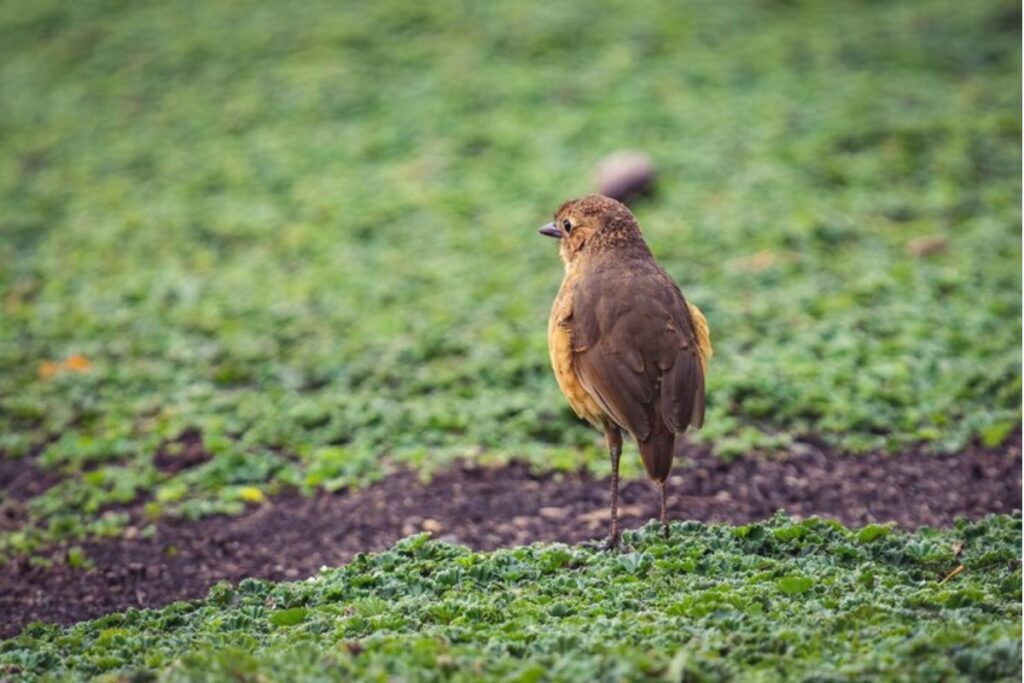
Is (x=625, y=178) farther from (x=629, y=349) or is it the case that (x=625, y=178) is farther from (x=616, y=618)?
(x=616, y=618)

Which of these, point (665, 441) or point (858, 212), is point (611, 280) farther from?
point (858, 212)

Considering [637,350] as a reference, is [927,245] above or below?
below

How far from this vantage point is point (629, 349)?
18.4 ft

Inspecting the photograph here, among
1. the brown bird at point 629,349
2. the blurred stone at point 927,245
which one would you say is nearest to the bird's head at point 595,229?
the brown bird at point 629,349

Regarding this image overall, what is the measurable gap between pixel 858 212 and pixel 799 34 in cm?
436

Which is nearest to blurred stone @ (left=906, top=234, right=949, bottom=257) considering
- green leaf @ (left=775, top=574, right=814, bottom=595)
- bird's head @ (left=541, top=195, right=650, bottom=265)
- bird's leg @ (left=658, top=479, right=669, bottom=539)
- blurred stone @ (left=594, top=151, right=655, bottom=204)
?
blurred stone @ (left=594, top=151, right=655, bottom=204)

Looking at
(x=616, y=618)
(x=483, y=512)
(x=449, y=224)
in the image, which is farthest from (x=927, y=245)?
(x=616, y=618)

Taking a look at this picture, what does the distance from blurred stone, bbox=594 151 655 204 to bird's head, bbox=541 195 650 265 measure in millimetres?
4276

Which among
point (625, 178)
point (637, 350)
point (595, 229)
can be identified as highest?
point (595, 229)

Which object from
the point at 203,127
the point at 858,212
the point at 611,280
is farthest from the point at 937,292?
the point at 203,127

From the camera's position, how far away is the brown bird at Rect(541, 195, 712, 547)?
5.49 m

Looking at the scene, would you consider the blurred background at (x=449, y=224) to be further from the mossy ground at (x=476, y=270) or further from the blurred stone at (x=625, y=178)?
the blurred stone at (x=625, y=178)

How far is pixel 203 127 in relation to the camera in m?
12.7

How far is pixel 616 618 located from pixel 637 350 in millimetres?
1454
